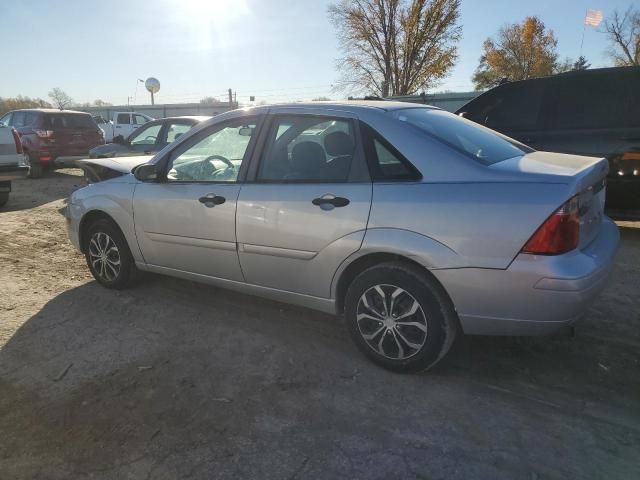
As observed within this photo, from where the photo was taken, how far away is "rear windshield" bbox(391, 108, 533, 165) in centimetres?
293

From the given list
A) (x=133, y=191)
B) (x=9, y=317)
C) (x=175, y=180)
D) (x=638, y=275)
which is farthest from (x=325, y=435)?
(x=638, y=275)

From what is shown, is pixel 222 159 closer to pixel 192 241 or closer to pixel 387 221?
pixel 192 241

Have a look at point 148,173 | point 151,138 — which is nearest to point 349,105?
point 148,173

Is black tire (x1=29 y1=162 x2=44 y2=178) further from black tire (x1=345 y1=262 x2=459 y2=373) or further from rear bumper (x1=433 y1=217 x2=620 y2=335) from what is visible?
rear bumper (x1=433 y1=217 x2=620 y2=335)

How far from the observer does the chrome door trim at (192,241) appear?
3.55 m

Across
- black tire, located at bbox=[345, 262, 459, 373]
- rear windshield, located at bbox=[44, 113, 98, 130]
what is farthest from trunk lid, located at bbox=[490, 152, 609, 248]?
rear windshield, located at bbox=[44, 113, 98, 130]

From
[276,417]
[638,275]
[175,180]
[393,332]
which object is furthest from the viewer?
[638,275]

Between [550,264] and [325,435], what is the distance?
4.70 ft

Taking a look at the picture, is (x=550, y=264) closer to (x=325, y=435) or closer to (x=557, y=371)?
(x=557, y=371)

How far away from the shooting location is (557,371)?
9.92 feet

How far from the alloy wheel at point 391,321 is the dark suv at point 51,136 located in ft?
41.1

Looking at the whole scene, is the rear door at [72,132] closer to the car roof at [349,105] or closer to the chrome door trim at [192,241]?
the chrome door trim at [192,241]

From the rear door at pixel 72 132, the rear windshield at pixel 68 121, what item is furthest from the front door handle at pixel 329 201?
the rear windshield at pixel 68 121

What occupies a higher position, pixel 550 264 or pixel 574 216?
pixel 574 216
